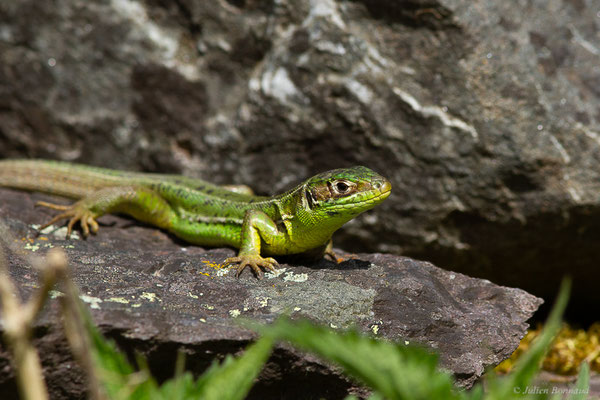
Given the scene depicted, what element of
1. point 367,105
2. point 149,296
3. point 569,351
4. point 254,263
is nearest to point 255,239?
point 254,263

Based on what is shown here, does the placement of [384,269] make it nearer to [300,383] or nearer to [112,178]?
[300,383]

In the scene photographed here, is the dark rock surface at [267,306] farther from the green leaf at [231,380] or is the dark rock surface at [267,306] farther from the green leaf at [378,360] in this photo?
the green leaf at [378,360]

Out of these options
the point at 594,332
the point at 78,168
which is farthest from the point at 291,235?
the point at 594,332

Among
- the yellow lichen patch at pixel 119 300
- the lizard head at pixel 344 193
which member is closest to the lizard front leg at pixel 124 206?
the lizard head at pixel 344 193

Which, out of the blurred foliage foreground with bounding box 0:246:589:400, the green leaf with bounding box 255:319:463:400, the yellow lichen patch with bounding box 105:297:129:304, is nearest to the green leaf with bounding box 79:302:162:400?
the blurred foliage foreground with bounding box 0:246:589:400

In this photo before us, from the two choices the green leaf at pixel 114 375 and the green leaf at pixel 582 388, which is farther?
the green leaf at pixel 582 388
